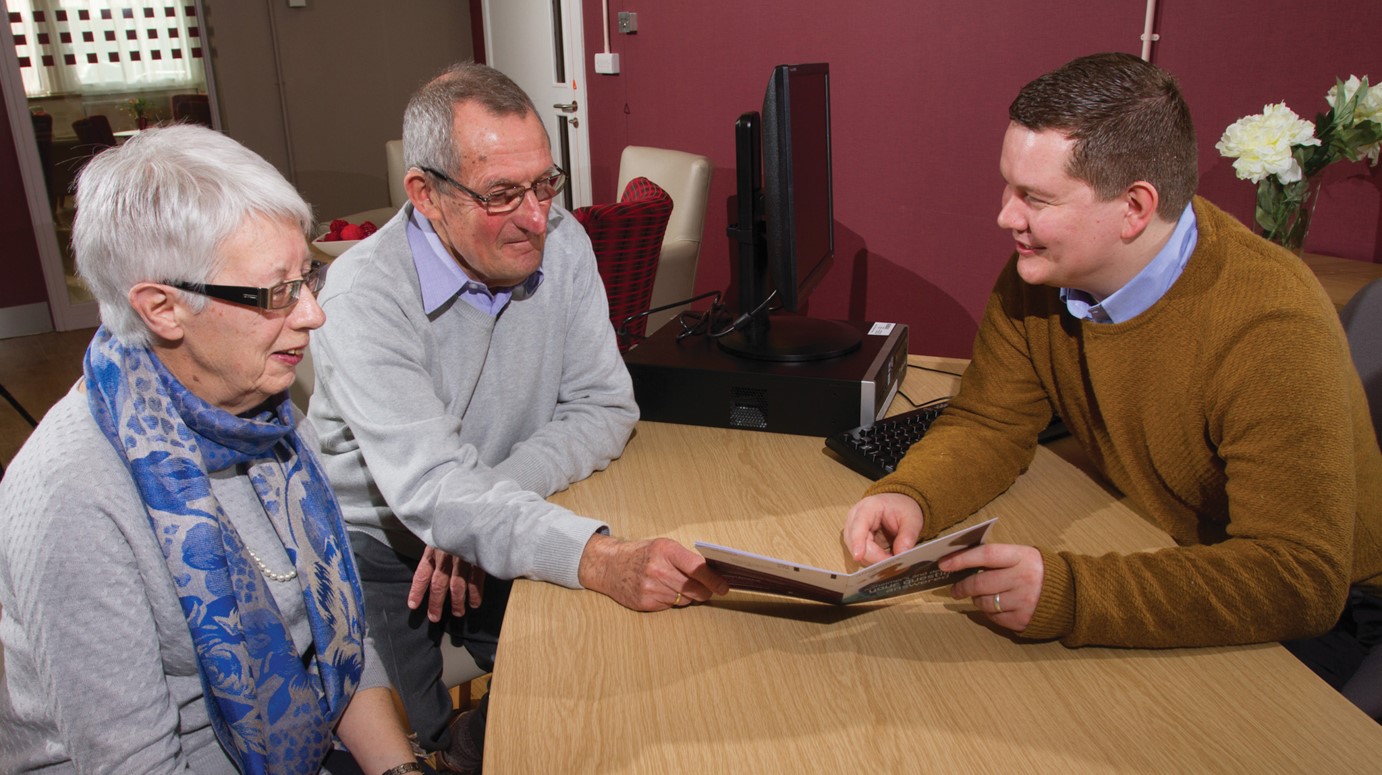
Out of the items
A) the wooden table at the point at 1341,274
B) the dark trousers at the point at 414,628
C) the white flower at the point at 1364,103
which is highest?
the white flower at the point at 1364,103

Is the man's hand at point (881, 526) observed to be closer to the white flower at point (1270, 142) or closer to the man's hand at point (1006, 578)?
the man's hand at point (1006, 578)

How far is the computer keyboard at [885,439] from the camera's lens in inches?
57.9

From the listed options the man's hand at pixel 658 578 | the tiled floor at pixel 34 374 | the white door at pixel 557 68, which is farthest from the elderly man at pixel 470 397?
the white door at pixel 557 68

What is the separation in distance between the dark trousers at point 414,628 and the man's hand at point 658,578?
530mm

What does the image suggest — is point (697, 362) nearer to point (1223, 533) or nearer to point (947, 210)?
point (1223, 533)

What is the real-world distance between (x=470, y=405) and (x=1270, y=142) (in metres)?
1.63

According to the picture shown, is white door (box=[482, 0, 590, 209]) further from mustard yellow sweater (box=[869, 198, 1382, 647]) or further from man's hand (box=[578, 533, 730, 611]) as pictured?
man's hand (box=[578, 533, 730, 611])

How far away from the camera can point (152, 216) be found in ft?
3.36

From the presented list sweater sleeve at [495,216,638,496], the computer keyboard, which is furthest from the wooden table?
sweater sleeve at [495,216,638,496]

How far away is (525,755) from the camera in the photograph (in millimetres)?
926

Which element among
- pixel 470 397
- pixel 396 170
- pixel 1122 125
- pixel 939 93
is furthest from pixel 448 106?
pixel 396 170

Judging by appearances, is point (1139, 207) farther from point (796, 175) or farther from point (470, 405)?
point (470, 405)

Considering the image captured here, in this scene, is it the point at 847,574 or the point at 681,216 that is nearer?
the point at 847,574

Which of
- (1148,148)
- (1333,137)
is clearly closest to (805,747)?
(1148,148)
